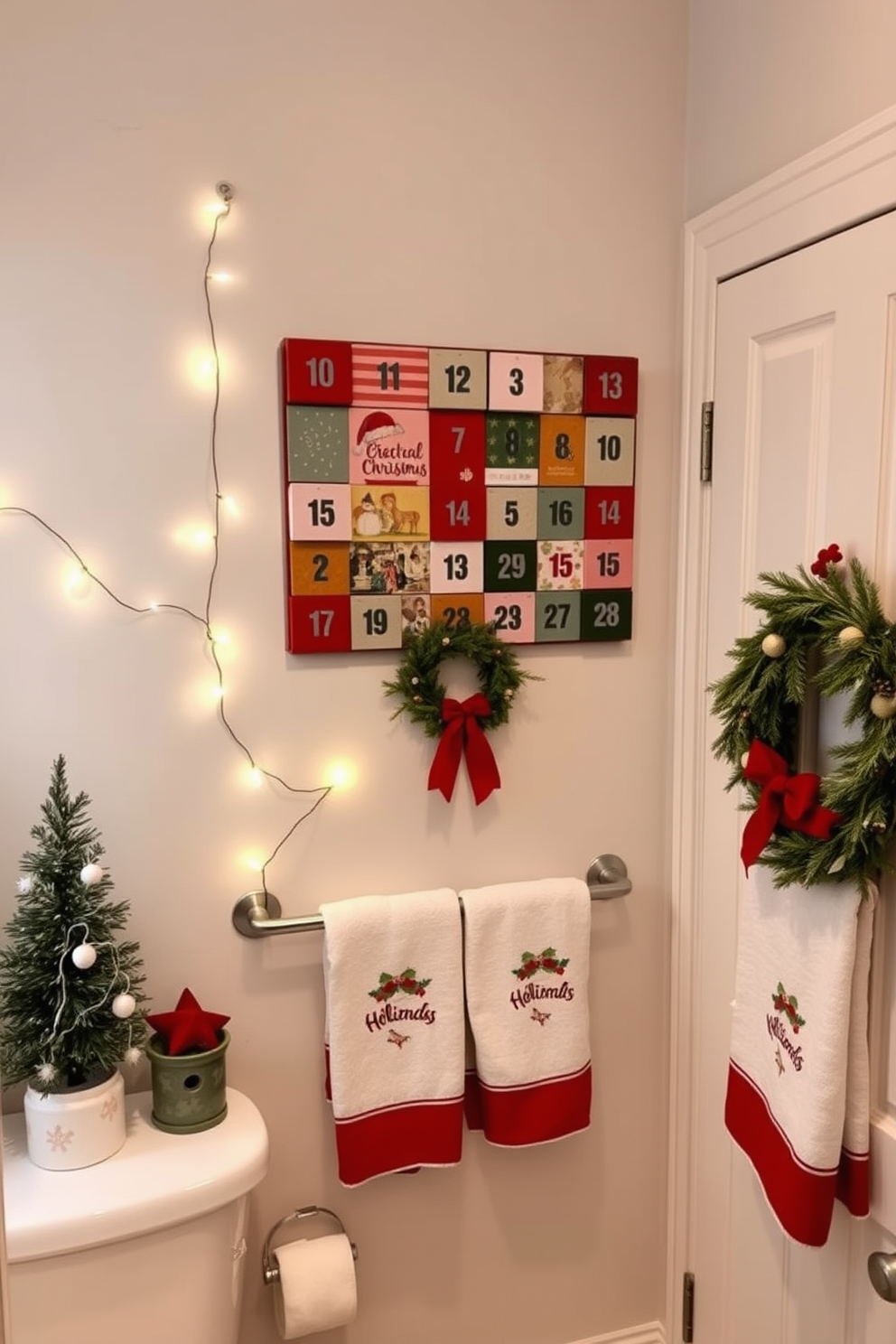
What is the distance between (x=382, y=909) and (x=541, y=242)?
1.05 meters

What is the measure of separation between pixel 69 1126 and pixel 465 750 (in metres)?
0.75

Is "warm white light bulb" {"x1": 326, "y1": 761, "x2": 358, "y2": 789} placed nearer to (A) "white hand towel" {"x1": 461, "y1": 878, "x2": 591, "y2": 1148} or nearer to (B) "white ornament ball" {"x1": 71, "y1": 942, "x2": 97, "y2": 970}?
(A) "white hand towel" {"x1": 461, "y1": 878, "x2": 591, "y2": 1148}

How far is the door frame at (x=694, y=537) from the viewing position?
4.48 ft

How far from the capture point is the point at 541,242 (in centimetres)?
162

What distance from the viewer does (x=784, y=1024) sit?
1.34 m

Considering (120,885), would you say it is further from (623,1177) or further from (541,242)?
(541,242)

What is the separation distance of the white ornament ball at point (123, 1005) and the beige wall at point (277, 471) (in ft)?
0.59

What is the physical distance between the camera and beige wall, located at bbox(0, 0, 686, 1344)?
1.43 metres

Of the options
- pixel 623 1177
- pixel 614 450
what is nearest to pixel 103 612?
pixel 614 450

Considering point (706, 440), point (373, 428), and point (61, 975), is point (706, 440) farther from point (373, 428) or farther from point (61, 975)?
point (61, 975)

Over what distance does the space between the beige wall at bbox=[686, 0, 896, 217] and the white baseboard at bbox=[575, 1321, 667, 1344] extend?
190cm

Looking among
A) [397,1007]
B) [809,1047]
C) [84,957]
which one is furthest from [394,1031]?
[809,1047]

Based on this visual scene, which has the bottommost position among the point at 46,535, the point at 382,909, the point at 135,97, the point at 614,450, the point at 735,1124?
the point at 735,1124

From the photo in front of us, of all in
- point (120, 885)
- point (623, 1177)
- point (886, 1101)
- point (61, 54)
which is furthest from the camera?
point (623, 1177)
